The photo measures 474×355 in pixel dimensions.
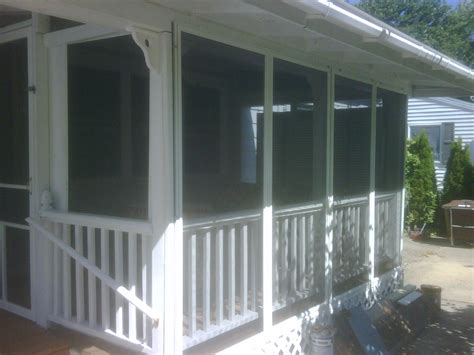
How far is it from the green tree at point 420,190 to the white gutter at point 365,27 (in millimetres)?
6520

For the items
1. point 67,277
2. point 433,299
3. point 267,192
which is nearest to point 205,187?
point 267,192

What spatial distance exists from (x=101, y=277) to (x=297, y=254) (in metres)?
1.74

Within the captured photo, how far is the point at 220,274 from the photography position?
337cm

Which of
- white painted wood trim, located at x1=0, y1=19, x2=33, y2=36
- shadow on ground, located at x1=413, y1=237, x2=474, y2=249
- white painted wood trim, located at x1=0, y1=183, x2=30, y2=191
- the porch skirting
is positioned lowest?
shadow on ground, located at x1=413, y1=237, x2=474, y2=249

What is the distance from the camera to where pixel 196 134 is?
4.39 meters

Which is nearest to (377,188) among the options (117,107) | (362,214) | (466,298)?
(362,214)

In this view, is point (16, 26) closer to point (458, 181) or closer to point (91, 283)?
point (91, 283)

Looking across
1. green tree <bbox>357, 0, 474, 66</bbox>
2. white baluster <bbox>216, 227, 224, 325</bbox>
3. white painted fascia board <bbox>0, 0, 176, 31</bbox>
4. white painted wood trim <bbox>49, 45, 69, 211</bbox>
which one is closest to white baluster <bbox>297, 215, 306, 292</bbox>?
white baluster <bbox>216, 227, 224, 325</bbox>

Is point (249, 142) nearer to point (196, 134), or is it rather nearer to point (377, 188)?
point (196, 134)

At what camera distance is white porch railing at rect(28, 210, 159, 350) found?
9.85ft

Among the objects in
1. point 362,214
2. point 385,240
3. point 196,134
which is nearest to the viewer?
point 196,134

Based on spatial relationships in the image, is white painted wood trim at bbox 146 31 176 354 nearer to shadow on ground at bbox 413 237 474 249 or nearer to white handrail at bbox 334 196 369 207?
white handrail at bbox 334 196 369 207

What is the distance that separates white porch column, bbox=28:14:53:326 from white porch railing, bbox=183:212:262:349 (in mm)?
982

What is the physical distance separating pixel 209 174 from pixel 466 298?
360cm
